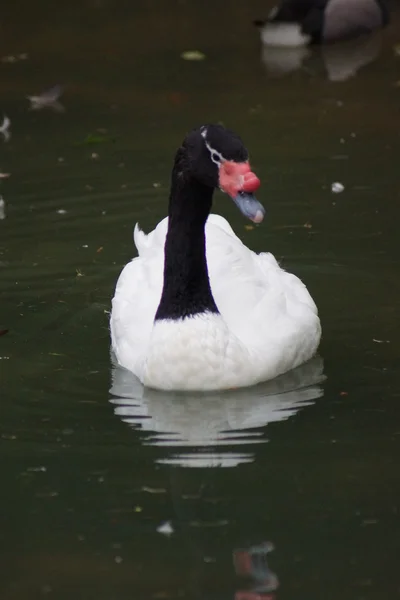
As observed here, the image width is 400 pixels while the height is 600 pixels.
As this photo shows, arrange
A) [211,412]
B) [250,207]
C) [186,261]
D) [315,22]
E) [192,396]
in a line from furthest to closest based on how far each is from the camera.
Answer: [315,22]
[186,261]
[192,396]
[211,412]
[250,207]

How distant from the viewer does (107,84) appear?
47.2 feet

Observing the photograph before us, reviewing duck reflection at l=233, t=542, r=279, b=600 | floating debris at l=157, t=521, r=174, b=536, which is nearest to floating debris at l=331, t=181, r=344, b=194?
floating debris at l=157, t=521, r=174, b=536

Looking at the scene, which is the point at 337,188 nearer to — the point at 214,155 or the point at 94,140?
the point at 94,140

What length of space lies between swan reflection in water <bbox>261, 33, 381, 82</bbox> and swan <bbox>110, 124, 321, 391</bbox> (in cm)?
661

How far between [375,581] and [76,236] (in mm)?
5177

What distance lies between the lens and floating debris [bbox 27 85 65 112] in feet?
44.5

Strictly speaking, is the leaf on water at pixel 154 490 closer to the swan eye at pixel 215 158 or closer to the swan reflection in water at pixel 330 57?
the swan eye at pixel 215 158

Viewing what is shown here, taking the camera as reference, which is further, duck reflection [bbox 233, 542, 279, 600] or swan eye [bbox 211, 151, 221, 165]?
swan eye [bbox 211, 151, 221, 165]

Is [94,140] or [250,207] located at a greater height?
[250,207]

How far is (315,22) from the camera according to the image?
1545 centimetres

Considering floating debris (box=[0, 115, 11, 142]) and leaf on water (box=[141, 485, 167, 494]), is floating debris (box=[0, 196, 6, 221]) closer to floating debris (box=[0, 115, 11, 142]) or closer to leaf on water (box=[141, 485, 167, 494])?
floating debris (box=[0, 115, 11, 142])

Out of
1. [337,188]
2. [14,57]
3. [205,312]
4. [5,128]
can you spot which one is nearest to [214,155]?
[205,312]

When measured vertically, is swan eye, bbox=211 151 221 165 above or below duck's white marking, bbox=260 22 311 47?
above

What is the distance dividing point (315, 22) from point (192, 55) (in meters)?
1.42
